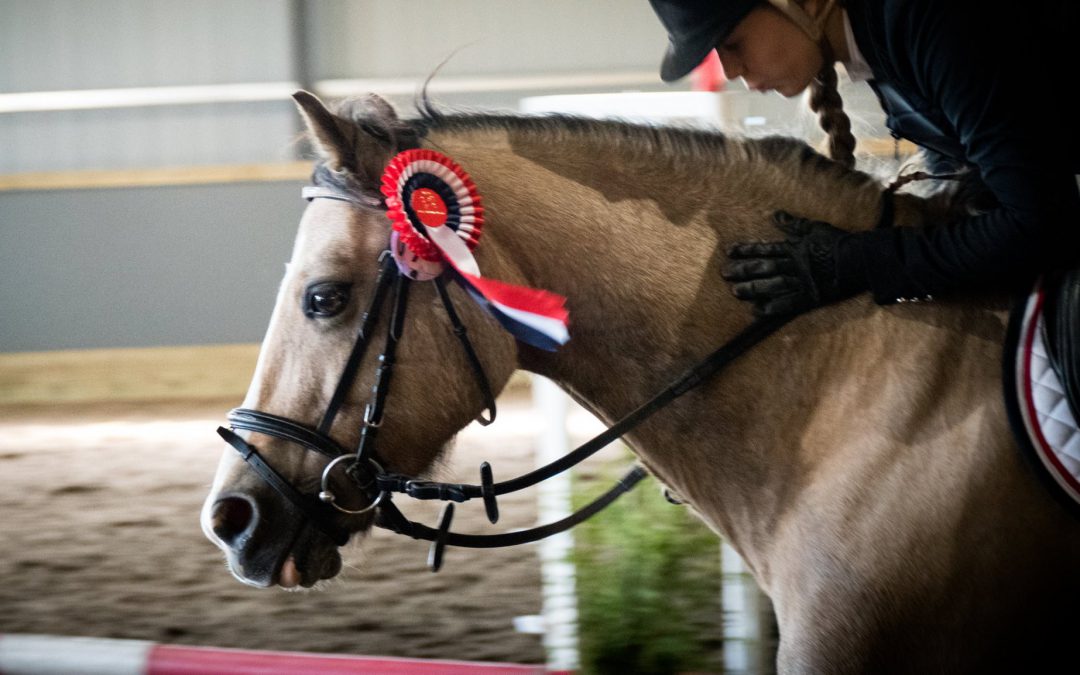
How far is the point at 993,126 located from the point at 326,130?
0.97 meters

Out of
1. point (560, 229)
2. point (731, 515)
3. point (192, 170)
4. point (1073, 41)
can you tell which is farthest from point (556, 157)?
point (192, 170)

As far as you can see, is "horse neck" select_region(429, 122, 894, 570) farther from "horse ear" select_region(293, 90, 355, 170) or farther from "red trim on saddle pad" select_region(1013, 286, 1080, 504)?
"red trim on saddle pad" select_region(1013, 286, 1080, 504)

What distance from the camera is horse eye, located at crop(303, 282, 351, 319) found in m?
1.60

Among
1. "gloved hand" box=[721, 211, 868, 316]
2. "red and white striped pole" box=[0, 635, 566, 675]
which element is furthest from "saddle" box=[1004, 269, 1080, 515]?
"red and white striped pole" box=[0, 635, 566, 675]

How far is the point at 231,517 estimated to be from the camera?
162 cm

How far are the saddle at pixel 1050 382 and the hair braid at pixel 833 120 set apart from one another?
458mm

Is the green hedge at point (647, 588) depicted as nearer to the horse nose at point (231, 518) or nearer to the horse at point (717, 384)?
the horse at point (717, 384)

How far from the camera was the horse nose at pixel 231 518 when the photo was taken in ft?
5.27

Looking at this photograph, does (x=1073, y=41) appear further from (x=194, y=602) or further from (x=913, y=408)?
(x=194, y=602)

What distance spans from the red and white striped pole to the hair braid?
4.43 ft

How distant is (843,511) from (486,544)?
649 millimetres

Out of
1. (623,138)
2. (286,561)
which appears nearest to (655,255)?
(623,138)

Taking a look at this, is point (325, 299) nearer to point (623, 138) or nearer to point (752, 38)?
point (623, 138)

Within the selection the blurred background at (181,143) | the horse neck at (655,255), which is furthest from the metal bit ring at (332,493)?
the blurred background at (181,143)
